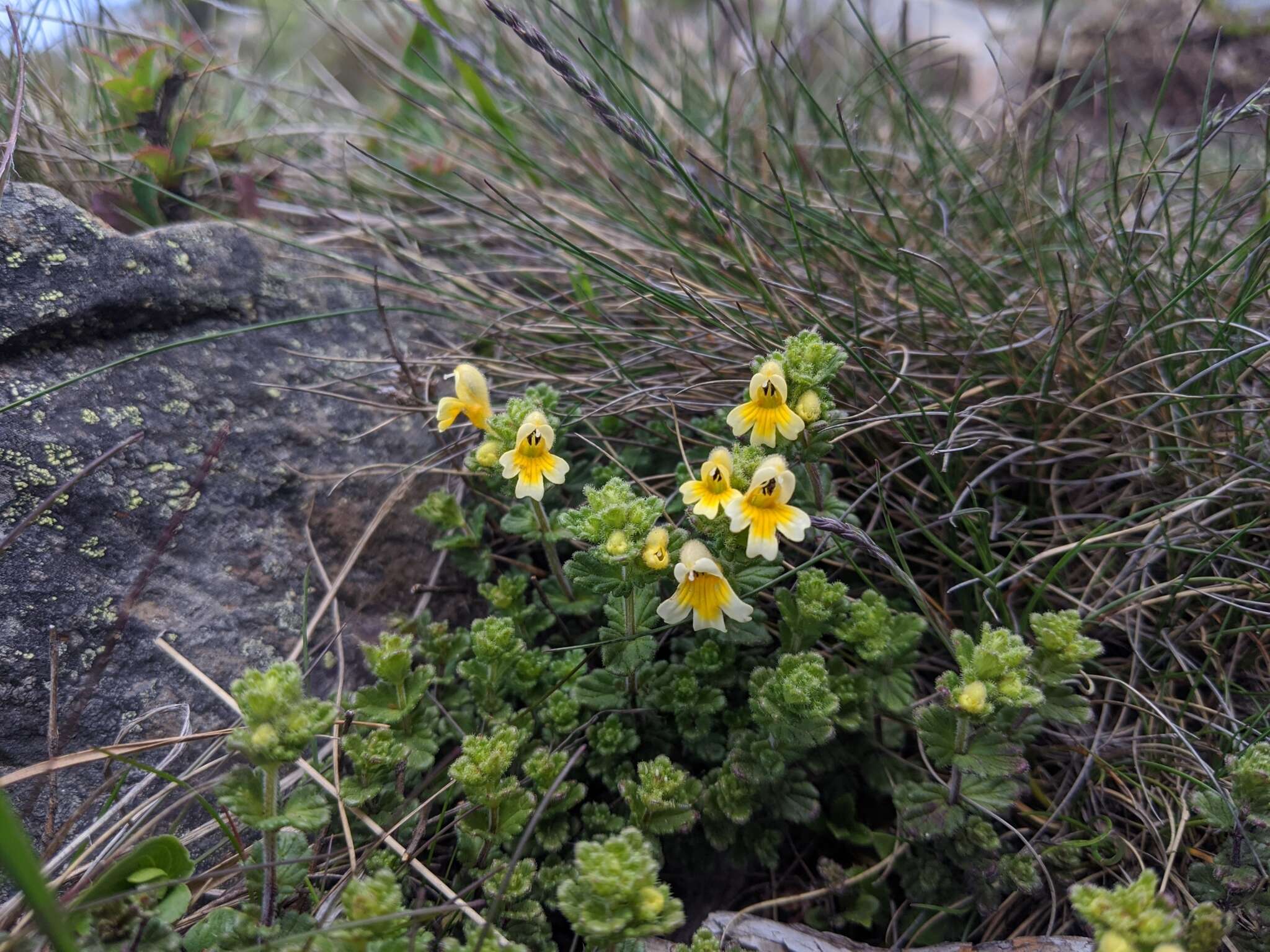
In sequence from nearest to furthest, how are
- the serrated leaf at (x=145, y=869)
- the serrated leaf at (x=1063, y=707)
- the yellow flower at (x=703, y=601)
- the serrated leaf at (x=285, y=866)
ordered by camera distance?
the serrated leaf at (x=145, y=869), the serrated leaf at (x=285, y=866), the yellow flower at (x=703, y=601), the serrated leaf at (x=1063, y=707)

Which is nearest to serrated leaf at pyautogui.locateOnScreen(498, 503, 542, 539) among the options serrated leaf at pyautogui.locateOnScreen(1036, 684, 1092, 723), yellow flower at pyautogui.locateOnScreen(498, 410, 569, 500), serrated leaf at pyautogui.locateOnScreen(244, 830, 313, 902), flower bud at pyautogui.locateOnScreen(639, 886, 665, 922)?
yellow flower at pyautogui.locateOnScreen(498, 410, 569, 500)

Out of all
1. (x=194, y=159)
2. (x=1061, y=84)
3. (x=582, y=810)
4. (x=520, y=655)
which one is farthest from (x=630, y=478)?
(x=1061, y=84)

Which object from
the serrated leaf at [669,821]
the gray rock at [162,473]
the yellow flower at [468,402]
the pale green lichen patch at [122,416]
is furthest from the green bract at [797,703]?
the pale green lichen patch at [122,416]

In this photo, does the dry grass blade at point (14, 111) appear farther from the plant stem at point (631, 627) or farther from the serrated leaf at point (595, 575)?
the plant stem at point (631, 627)

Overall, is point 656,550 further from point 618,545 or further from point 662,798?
point 662,798

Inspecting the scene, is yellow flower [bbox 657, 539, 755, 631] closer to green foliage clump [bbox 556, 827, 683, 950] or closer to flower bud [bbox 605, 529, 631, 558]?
flower bud [bbox 605, 529, 631, 558]

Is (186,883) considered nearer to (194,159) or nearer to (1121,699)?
(1121,699)
